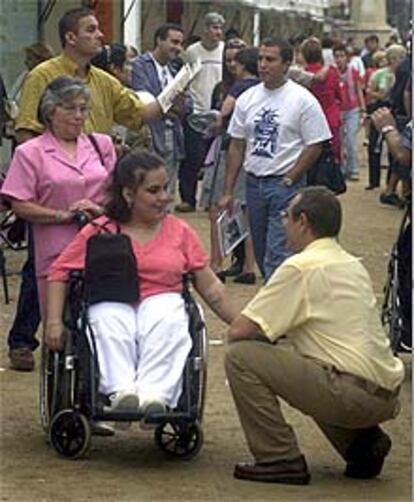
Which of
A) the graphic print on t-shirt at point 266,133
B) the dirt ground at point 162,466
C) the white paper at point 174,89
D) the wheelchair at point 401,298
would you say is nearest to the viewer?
the dirt ground at point 162,466

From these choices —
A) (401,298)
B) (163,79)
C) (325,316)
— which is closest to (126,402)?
(325,316)

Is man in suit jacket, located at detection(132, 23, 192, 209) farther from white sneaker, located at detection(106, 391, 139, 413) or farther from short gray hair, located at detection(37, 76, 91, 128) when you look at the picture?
white sneaker, located at detection(106, 391, 139, 413)

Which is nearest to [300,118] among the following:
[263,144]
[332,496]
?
[263,144]

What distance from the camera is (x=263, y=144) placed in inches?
427

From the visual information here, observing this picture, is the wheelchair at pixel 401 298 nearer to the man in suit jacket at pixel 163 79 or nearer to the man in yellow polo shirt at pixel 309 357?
the man in yellow polo shirt at pixel 309 357

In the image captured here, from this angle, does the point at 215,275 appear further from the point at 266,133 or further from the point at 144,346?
the point at 266,133

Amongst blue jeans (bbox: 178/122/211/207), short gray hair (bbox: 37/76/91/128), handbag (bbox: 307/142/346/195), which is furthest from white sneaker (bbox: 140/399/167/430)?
blue jeans (bbox: 178/122/211/207)

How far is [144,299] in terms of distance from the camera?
753 cm

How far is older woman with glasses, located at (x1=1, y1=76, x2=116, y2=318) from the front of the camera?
8398mm

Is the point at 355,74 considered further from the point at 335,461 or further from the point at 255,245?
the point at 335,461

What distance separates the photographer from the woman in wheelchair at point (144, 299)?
7301 mm

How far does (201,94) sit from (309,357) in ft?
36.8

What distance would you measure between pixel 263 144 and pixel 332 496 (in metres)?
4.06

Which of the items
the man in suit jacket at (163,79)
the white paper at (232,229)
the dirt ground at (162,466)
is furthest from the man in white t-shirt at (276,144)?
the man in suit jacket at (163,79)
